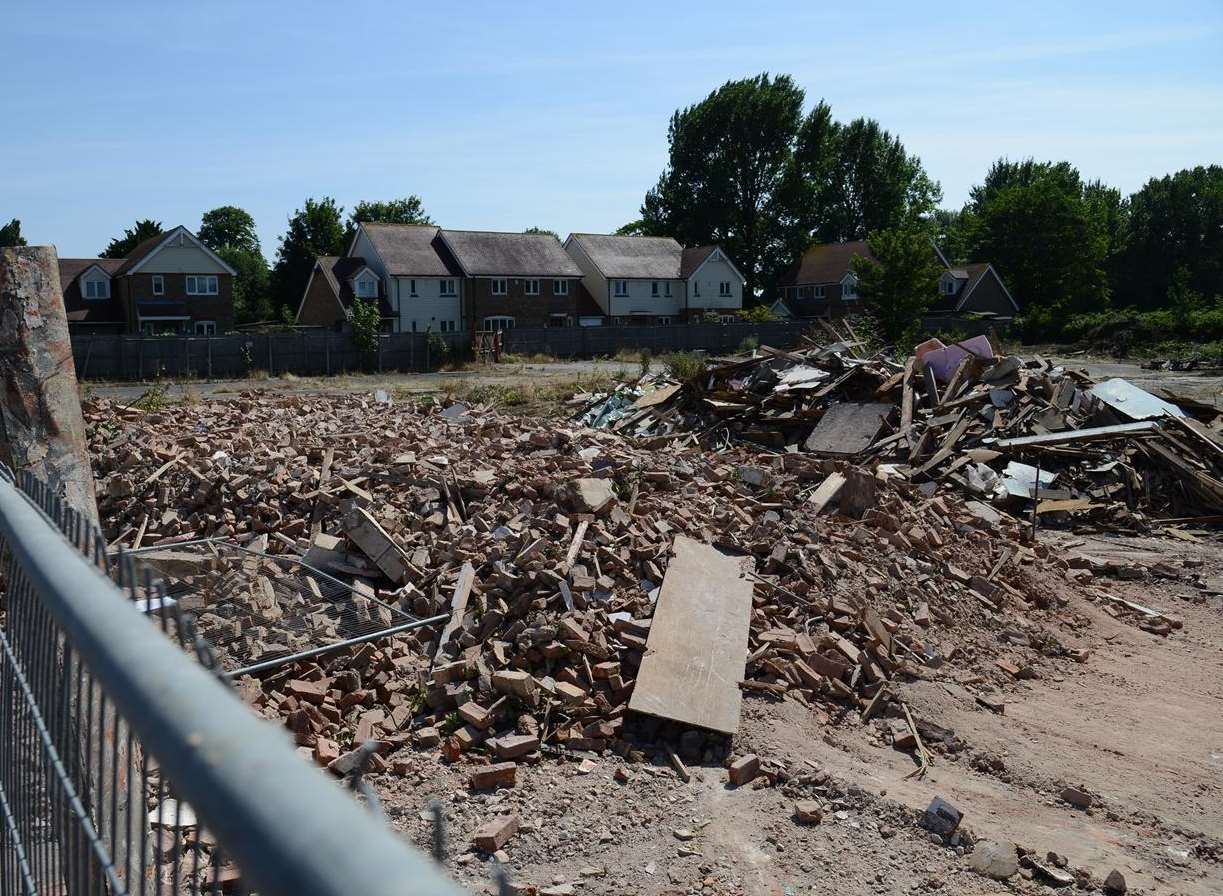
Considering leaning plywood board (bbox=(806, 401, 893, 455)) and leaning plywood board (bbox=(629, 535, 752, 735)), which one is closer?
leaning plywood board (bbox=(629, 535, 752, 735))

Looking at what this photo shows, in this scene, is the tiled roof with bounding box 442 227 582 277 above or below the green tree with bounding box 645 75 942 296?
below

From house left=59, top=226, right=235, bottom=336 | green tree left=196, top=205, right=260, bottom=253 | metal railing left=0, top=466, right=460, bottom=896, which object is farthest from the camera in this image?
green tree left=196, top=205, right=260, bottom=253

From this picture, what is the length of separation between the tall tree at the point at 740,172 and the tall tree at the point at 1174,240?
94.4ft

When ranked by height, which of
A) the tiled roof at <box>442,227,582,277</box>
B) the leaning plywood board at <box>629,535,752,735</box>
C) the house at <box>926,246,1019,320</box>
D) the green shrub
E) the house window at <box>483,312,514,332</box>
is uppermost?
the tiled roof at <box>442,227,582,277</box>

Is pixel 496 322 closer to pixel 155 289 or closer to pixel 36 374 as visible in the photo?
pixel 155 289

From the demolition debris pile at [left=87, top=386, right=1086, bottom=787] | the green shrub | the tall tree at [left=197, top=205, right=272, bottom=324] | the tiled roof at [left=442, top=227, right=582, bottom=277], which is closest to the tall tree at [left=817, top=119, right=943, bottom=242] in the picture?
the tiled roof at [left=442, top=227, right=582, bottom=277]

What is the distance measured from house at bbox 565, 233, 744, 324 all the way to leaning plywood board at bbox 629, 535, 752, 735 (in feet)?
173

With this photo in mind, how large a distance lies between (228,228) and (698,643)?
110433 mm

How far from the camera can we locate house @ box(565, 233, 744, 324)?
60875 mm

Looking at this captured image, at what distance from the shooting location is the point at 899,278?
156ft

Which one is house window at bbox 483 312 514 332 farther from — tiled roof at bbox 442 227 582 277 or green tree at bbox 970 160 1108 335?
green tree at bbox 970 160 1108 335

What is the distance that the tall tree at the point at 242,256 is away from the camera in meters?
74.9

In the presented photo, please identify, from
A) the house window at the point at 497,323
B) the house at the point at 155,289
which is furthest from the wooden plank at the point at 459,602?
the house at the point at 155,289

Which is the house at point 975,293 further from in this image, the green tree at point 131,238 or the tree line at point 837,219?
the green tree at point 131,238
